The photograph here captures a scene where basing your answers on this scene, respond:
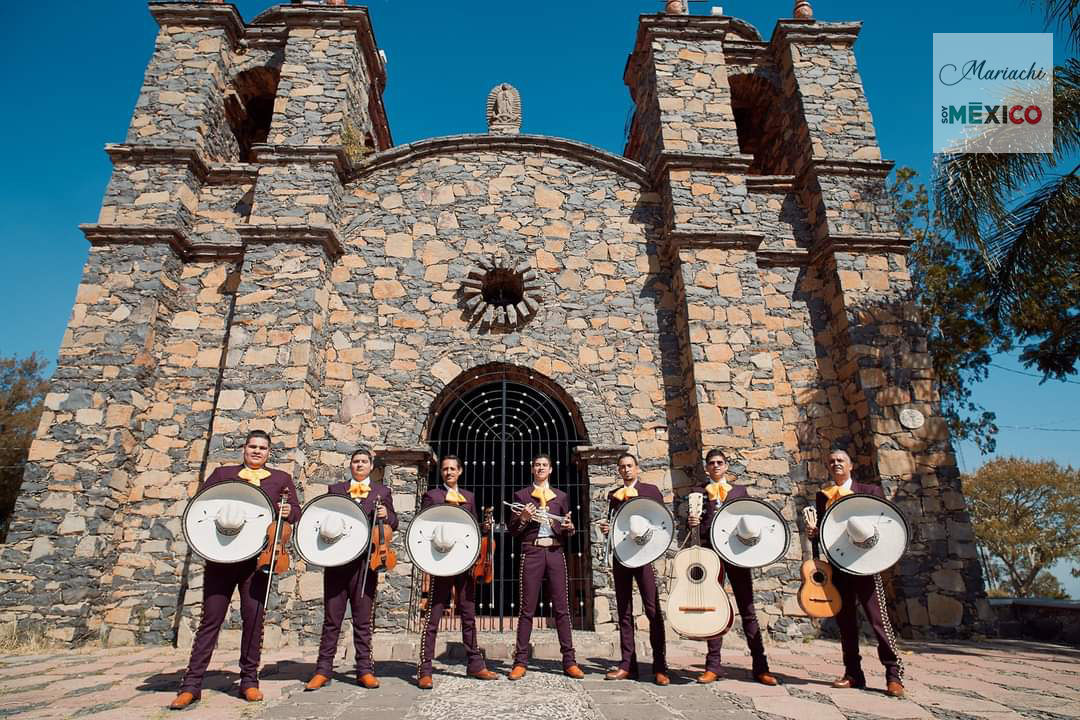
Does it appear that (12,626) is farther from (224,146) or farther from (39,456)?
(224,146)

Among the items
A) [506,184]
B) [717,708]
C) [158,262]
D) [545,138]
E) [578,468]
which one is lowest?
[717,708]

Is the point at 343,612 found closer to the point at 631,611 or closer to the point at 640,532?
the point at 631,611

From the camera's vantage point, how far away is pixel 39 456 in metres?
6.88

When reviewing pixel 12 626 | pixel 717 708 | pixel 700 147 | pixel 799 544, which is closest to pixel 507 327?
pixel 700 147

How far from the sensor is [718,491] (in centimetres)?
473

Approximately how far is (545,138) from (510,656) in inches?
280

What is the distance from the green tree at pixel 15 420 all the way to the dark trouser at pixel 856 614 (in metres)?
20.1

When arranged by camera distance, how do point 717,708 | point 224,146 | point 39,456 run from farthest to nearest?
point 224,146, point 39,456, point 717,708

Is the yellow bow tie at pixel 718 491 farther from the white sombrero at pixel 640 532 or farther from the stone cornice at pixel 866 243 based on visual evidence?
the stone cornice at pixel 866 243

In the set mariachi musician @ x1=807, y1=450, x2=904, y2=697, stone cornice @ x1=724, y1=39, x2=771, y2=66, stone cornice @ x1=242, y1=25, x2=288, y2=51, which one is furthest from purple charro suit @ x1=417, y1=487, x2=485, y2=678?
stone cornice @ x1=724, y1=39, x2=771, y2=66

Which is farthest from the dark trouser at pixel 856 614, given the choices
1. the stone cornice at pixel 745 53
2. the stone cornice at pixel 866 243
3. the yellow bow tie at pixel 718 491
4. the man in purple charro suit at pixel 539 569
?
the stone cornice at pixel 745 53

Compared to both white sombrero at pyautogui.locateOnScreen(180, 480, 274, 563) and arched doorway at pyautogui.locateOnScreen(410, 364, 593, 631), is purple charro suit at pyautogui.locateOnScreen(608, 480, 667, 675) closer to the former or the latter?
white sombrero at pyautogui.locateOnScreen(180, 480, 274, 563)

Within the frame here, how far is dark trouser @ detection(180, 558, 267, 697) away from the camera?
3.87 metres

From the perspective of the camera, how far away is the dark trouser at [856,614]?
4.11 m
